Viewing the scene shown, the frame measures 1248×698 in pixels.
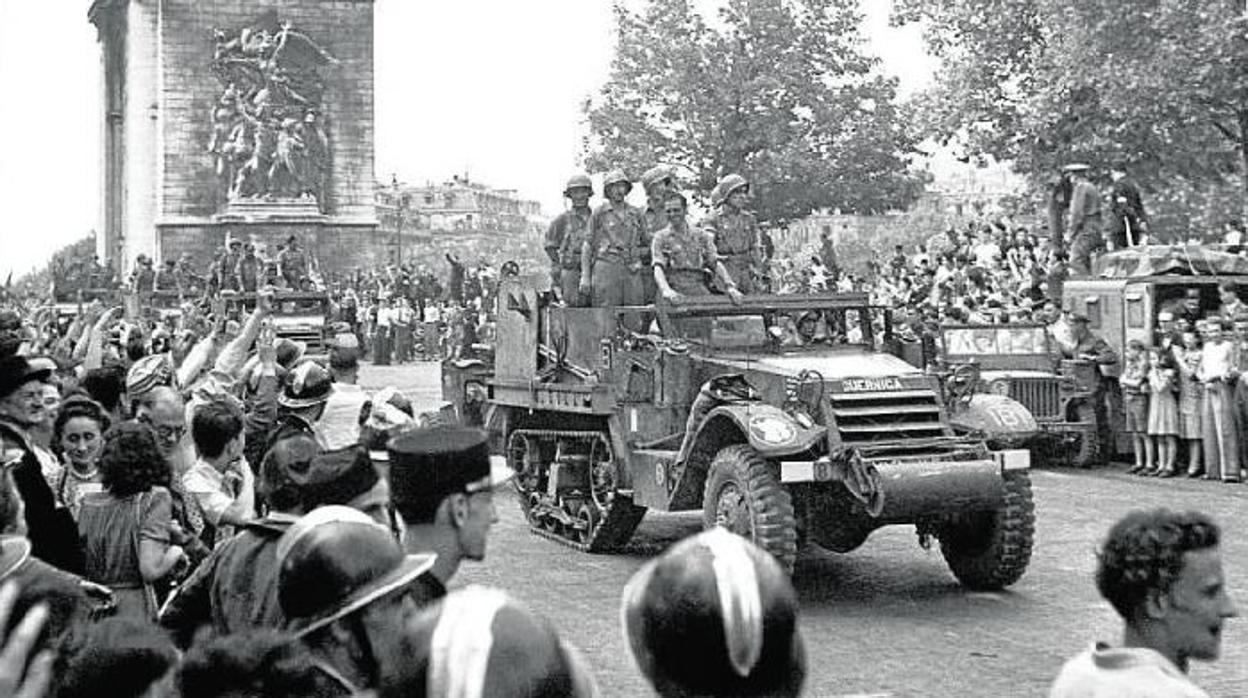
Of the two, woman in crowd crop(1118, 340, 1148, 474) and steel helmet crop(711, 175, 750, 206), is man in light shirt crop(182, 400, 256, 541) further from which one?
woman in crowd crop(1118, 340, 1148, 474)

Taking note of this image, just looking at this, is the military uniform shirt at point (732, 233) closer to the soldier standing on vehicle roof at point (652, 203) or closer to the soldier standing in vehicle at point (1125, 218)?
the soldier standing on vehicle roof at point (652, 203)

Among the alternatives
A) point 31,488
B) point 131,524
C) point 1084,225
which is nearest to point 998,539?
point 131,524

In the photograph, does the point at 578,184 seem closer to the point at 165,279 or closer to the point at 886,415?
the point at 886,415

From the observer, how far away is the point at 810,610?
10.6m

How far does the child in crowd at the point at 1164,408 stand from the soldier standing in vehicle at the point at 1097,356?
0.85m

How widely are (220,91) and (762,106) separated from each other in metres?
14.3

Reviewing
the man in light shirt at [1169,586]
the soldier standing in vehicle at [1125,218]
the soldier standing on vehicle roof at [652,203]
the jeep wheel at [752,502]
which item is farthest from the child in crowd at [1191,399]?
A: the man in light shirt at [1169,586]

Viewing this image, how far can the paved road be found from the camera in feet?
28.1

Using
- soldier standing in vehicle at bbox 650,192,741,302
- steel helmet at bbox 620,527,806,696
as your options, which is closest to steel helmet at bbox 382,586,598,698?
steel helmet at bbox 620,527,806,696

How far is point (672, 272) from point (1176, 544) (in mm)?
9498

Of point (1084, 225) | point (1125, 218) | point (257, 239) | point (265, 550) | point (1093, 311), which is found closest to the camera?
point (265, 550)

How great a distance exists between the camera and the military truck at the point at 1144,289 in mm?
18969

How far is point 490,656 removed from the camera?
254cm

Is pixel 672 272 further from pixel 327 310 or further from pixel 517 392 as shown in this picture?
pixel 327 310
